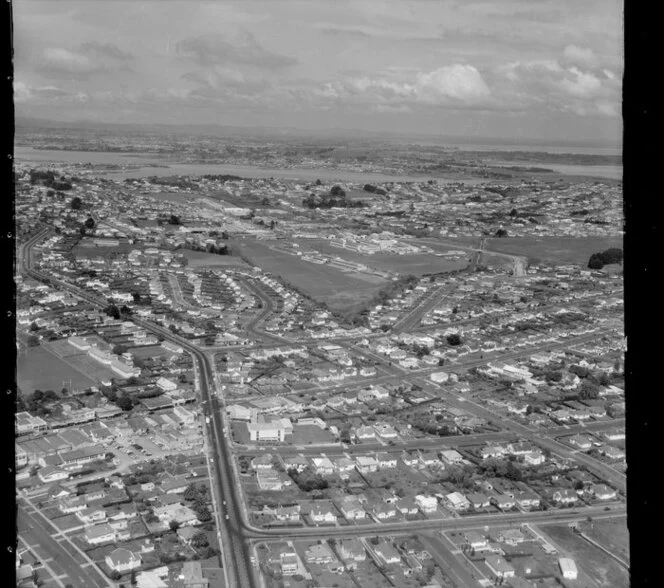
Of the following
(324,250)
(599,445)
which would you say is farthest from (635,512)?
(324,250)

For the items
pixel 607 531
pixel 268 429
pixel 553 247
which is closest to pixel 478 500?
pixel 607 531

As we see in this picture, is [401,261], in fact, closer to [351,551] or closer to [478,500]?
[478,500]

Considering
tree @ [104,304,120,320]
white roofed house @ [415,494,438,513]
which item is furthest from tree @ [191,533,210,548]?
tree @ [104,304,120,320]

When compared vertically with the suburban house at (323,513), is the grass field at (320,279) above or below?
above

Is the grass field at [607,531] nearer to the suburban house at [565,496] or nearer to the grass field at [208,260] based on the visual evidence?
the suburban house at [565,496]

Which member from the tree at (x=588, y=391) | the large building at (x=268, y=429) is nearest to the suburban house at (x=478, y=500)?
the large building at (x=268, y=429)

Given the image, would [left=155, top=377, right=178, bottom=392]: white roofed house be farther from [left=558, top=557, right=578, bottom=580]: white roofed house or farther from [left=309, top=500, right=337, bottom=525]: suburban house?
[left=558, top=557, right=578, bottom=580]: white roofed house

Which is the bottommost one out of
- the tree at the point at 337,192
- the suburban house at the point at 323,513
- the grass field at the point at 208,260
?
the suburban house at the point at 323,513
